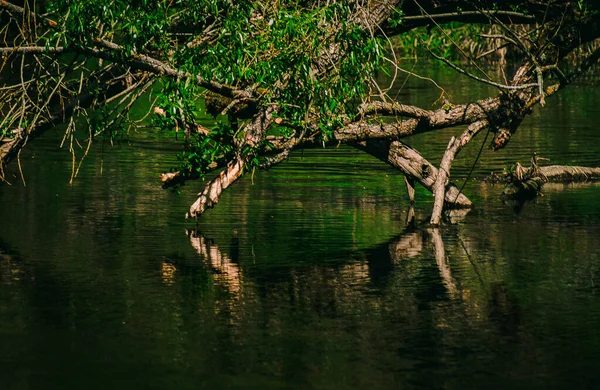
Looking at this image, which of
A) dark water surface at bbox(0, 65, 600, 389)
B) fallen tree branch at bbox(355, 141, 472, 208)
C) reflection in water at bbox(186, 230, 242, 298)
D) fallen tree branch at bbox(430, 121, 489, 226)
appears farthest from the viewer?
fallen tree branch at bbox(355, 141, 472, 208)

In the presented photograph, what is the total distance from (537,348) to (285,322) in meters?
2.03

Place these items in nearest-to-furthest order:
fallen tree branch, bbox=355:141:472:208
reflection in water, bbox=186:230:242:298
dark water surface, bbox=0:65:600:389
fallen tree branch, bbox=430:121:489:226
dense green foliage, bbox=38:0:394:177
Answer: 1. dark water surface, bbox=0:65:600:389
2. reflection in water, bbox=186:230:242:298
3. dense green foliage, bbox=38:0:394:177
4. fallen tree branch, bbox=430:121:489:226
5. fallen tree branch, bbox=355:141:472:208

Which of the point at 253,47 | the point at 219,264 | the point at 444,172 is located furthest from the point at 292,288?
the point at 444,172

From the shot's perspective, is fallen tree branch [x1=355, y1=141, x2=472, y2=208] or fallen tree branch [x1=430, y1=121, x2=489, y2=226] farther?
fallen tree branch [x1=355, y1=141, x2=472, y2=208]

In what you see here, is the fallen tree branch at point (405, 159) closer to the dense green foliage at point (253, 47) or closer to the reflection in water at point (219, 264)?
the dense green foliage at point (253, 47)

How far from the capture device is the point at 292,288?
1204cm

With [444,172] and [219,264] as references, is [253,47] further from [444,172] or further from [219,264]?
[444,172]

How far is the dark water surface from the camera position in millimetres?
8977

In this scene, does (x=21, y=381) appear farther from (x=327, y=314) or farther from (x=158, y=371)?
(x=327, y=314)

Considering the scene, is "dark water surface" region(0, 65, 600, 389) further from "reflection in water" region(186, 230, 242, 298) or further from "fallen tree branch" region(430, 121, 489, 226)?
"fallen tree branch" region(430, 121, 489, 226)

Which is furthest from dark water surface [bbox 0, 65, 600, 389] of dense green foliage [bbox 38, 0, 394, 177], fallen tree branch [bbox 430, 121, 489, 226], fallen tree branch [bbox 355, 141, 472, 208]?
dense green foliage [bbox 38, 0, 394, 177]

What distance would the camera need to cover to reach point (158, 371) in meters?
8.86

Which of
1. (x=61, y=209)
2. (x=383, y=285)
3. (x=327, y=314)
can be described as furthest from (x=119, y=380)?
(x=61, y=209)

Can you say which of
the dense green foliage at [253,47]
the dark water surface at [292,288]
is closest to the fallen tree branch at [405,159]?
the dark water surface at [292,288]
